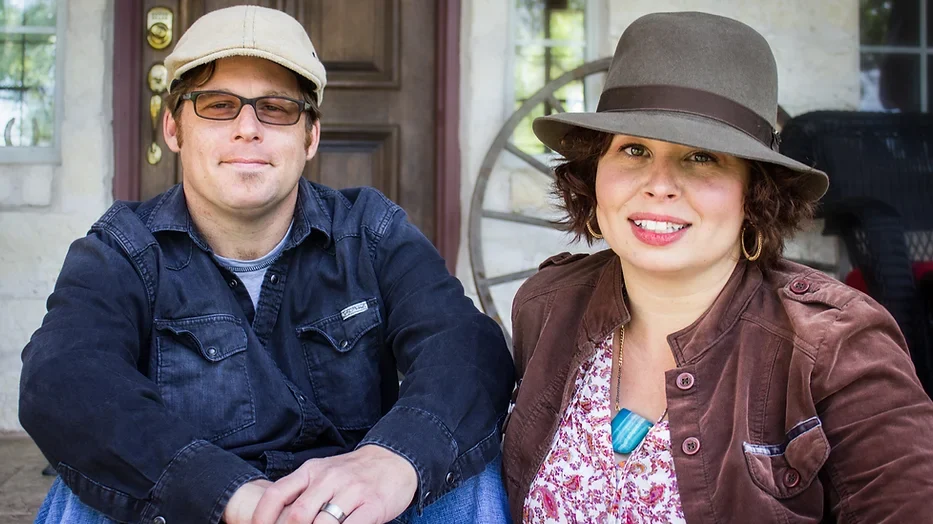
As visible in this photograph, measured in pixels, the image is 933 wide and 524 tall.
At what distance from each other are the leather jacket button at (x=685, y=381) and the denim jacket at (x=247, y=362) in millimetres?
360

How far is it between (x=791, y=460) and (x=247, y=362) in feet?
3.23

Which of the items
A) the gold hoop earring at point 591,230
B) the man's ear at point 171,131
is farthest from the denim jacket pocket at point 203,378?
the gold hoop earring at point 591,230

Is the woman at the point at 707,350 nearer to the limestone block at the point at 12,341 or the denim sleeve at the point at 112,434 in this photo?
the denim sleeve at the point at 112,434

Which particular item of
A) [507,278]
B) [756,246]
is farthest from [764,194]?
[507,278]

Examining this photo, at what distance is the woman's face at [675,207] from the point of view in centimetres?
158

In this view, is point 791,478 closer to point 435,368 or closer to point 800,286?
point 800,286

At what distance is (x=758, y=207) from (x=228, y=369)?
100 cm

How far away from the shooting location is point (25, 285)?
3.49 m

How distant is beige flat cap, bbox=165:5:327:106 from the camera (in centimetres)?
178

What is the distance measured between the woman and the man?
0.67 feet

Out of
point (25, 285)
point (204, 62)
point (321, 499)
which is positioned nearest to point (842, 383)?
point (321, 499)

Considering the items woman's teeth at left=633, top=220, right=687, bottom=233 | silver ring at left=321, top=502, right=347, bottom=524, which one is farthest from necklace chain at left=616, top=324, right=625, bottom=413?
silver ring at left=321, top=502, right=347, bottom=524

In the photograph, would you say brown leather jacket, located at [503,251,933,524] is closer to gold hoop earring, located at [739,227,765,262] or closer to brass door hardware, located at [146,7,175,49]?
gold hoop earring, located at [739,227,765,262]

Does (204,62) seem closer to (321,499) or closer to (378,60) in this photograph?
(321,499)
